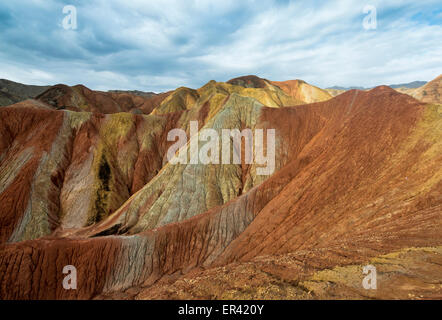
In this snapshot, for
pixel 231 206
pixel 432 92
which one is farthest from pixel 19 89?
pixel 432 92

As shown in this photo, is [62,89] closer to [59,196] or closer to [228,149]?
[59,196]

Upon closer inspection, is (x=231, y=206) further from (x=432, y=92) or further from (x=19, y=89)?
(x=19, y=89)

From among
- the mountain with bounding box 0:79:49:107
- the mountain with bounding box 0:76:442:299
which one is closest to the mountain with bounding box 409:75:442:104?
the mountain with bounding box 0:76:442:299

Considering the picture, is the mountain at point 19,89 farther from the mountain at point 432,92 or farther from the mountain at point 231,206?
the mountain at point 432,92

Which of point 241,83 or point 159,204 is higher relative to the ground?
point 241,83

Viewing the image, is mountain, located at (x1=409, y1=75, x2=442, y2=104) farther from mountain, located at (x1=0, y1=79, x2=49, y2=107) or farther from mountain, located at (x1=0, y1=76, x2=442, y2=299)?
mountain, located at (x1=0, y1=79, x2=49, y2=107)
